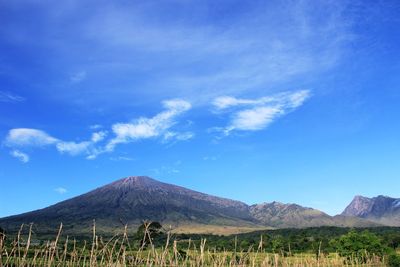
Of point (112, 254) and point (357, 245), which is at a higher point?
point (357, 245)

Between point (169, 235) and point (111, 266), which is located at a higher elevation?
point (169, 235)

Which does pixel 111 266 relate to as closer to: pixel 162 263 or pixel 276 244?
pixel 162 263

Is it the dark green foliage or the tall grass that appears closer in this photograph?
the tall grass

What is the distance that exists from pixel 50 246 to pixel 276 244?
79.8 meters

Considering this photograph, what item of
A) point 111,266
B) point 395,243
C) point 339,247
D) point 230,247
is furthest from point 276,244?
point 111,266

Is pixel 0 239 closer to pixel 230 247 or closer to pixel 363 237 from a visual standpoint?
pixel 363 237

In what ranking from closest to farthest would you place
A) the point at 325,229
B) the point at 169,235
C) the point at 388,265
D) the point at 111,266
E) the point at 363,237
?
the point at 169,235 → the point at 111,266 → the point at 388,265 → the point at 363,237 → the point at 325,229

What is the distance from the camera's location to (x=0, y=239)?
7820 mm

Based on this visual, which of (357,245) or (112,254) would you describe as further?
(357,245)

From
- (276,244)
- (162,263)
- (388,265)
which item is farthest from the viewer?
(276,244)

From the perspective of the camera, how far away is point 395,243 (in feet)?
302

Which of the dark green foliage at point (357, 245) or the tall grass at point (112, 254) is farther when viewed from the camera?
the dark green foliage at point (357, 245)

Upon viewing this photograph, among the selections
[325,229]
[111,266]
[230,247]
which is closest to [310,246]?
[230,247]

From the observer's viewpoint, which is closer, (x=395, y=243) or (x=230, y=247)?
(x=230, y=247)
